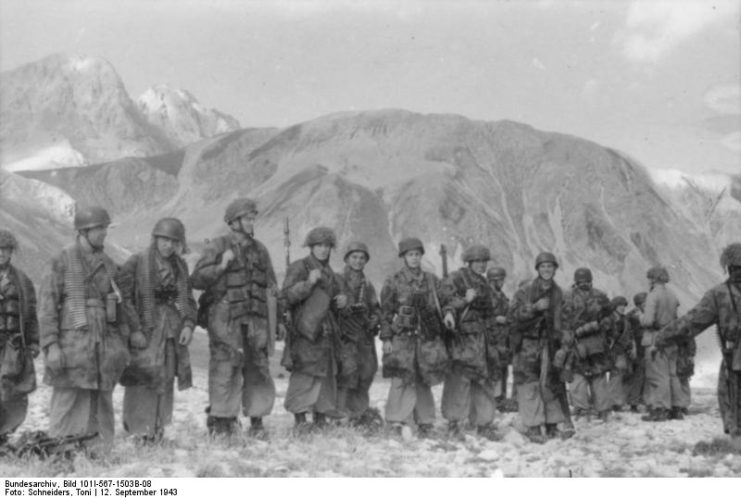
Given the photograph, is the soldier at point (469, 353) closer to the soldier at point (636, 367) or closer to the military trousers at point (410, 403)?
the military trousers at point (410, 403)

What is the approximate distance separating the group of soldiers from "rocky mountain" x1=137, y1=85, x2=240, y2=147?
46.6 m

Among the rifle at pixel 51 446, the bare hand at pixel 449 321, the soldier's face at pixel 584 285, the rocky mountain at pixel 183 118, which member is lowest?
the rifle at pixel 51 446

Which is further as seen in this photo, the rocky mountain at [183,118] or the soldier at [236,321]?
the rocky mountain at [183,118]

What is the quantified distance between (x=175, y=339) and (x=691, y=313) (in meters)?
4.35

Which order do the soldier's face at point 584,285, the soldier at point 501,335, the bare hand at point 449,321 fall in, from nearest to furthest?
the bare hand at point 449,321
the soldier's face at point 584,285
the soldier at point 501,335

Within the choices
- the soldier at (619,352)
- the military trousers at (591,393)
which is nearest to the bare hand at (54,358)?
the military trousers at (591,393)

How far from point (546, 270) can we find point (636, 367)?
3.57 meters

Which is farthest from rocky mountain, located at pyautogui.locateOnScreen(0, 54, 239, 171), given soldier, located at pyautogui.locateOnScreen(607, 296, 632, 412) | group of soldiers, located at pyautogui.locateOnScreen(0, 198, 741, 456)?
group of soldiers, located at pyautogui.locateOnScreen(0, 198, 741, 456)

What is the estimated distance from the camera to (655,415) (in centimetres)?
1023

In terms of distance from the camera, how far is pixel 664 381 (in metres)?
10.4

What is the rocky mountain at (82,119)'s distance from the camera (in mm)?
52875

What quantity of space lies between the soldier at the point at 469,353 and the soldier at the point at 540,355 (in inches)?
12.7

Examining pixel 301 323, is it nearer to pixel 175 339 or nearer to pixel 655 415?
pixel 175 339

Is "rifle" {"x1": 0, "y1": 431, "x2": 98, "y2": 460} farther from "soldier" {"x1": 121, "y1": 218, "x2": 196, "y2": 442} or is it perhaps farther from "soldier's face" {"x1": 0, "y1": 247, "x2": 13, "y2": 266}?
"soldier's face" {"x1": 0, "y1": 247, "x2": 13, "y2": 266}
